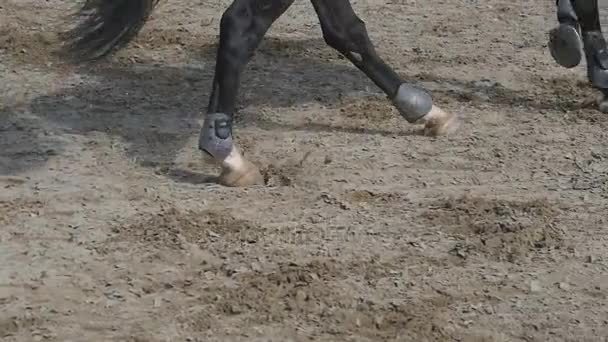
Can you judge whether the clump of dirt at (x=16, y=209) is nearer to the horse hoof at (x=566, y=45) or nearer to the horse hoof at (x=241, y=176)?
the horse hoof at (x=241, y=176)

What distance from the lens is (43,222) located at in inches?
153

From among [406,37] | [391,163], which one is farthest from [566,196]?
[406,37]

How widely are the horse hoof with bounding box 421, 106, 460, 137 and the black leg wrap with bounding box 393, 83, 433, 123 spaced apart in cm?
6

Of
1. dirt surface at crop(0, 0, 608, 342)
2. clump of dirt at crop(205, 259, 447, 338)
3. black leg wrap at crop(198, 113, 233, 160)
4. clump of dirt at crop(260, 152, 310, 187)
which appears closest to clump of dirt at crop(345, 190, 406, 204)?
dirt surface at crop(0, 0, 608, 342)

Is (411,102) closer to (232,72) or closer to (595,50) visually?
(232,72)

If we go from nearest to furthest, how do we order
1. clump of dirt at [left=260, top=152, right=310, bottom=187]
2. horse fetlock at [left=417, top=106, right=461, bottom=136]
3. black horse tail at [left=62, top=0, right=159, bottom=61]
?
clump of dirt at [left=260, top=152, right=310, bottom=187] → horse fetlock at [left=417, top=106, right=461, bottom=136] → black horse tail at [left=62, top=0, right=159, bottom=61]

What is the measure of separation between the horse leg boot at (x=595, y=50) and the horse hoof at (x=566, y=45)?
150 mm

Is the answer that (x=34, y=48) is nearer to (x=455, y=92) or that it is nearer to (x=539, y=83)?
(x=455, y=92)

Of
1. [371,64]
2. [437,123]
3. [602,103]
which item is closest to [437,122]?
[437,123]

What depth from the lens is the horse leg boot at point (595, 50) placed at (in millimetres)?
4969

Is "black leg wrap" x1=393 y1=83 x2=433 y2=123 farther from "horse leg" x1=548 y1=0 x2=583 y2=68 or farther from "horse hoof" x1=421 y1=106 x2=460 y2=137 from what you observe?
"horse leg" x1=548 y1=0 x2=583 y2=68

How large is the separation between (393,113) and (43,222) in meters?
1.74

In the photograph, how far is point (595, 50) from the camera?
16.4 feet

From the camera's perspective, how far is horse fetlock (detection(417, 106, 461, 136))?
4660 millimetres
